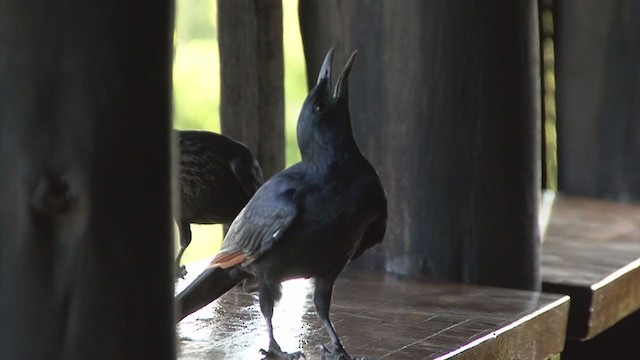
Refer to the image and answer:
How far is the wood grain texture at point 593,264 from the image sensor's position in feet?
10.5

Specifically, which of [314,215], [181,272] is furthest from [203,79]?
[314,215]

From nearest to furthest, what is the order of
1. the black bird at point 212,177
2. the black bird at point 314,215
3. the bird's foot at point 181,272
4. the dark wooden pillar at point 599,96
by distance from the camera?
the black bird at point 314,215 < the black bird at point 212,177 < the bird's foot at point 181,272 < the dark wooden pillar at point 599,96

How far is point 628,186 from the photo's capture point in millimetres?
4961

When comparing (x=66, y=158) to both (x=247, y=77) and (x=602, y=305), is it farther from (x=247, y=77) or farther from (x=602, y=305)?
(x=602, y=305)

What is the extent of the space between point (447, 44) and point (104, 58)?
1922 mm

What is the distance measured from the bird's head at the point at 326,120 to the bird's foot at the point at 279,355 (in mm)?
352

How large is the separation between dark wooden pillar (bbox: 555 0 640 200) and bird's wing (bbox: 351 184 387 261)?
9.55ft

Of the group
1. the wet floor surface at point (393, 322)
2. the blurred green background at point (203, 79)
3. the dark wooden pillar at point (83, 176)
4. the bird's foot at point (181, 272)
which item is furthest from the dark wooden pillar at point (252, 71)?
the blurred green background at point (203, 79)

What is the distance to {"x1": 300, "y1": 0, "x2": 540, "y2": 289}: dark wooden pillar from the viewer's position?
316cm

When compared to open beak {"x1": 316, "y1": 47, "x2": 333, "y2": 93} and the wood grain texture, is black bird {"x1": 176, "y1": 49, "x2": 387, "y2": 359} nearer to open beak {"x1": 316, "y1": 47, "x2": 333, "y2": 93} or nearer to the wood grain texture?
open beak {"x1": 316, "y1": 47, "x2": 333, "y2": 93}

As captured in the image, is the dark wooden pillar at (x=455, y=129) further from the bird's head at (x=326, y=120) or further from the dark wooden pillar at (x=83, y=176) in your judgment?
the dark wooden pillar at (x=83, y=176)

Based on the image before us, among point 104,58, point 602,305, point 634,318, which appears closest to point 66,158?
point 104,58

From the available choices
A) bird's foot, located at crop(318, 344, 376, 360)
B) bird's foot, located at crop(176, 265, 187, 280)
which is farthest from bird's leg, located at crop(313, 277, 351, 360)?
bird's foot, located at crop(176, 265, 187, 280)

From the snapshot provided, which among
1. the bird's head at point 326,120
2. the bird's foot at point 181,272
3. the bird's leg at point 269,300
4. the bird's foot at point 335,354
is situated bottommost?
the bird's foot at point 335,354
